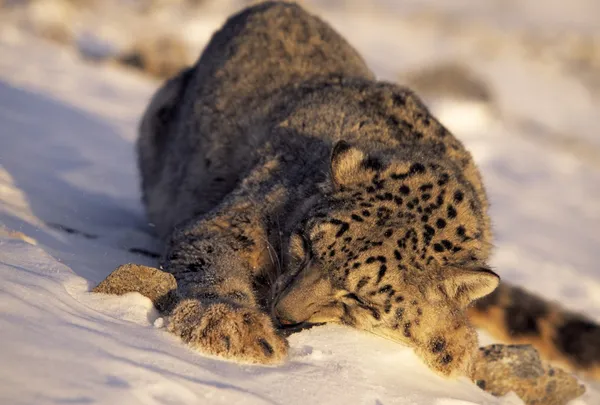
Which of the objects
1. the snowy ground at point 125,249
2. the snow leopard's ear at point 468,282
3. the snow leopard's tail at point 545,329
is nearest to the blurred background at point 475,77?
the snowy ground at point 125,249

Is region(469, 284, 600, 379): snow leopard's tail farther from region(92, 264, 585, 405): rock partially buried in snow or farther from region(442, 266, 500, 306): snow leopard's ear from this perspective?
region(442, 266, 500, 306): snow leopard's ear

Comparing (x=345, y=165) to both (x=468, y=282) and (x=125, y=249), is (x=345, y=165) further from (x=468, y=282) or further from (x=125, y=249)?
(x=125, y=249)

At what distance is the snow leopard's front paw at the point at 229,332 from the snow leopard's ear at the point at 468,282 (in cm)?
106

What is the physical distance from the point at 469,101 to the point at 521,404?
45.0 ft

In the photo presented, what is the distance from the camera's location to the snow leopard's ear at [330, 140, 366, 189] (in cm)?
466

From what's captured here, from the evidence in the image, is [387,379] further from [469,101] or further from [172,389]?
[469,101]

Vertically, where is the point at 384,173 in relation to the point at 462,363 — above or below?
above

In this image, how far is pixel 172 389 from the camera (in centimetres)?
320

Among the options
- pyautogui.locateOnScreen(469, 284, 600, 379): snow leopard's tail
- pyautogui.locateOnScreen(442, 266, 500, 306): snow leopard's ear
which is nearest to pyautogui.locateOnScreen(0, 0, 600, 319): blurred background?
pyautogui.locateOnScreen(469, 284, 600, 379): snow leopard's tail

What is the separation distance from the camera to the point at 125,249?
579 cm

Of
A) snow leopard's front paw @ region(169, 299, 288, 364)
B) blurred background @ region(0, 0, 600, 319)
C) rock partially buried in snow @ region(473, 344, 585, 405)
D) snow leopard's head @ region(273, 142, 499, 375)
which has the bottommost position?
snow leopard's front paw @ region(169, 299, 288, 364)

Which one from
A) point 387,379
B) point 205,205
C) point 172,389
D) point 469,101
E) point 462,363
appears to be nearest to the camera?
point 172,389

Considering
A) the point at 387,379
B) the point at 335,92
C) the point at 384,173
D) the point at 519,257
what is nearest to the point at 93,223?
the point at 335,92

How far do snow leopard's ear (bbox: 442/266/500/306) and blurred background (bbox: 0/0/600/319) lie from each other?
3.20m
